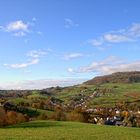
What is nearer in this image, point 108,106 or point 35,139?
point 35,139

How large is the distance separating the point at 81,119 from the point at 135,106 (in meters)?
116

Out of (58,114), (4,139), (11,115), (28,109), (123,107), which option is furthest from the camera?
(123,107)

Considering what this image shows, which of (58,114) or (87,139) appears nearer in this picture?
(87,139)

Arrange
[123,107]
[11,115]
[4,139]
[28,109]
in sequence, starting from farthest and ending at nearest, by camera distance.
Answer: [123,107] → [28,109] → [11,115] → [4,139]

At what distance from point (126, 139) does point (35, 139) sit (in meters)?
6.60

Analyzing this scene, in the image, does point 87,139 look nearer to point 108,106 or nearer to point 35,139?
point 35,139

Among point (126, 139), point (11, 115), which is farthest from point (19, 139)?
point (11, 115)

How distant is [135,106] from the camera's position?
7864 inches

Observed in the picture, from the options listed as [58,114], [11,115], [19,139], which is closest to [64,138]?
[19,139]

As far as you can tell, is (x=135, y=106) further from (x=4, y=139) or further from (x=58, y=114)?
(x=4, y=139)

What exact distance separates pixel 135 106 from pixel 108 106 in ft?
50.7

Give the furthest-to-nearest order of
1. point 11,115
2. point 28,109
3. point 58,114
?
1. point 28,109
2. point 58,114
3. point 11,115

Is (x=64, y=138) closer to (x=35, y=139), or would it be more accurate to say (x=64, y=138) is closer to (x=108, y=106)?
(x=35, y=139)

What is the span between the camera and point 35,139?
82.2ft
